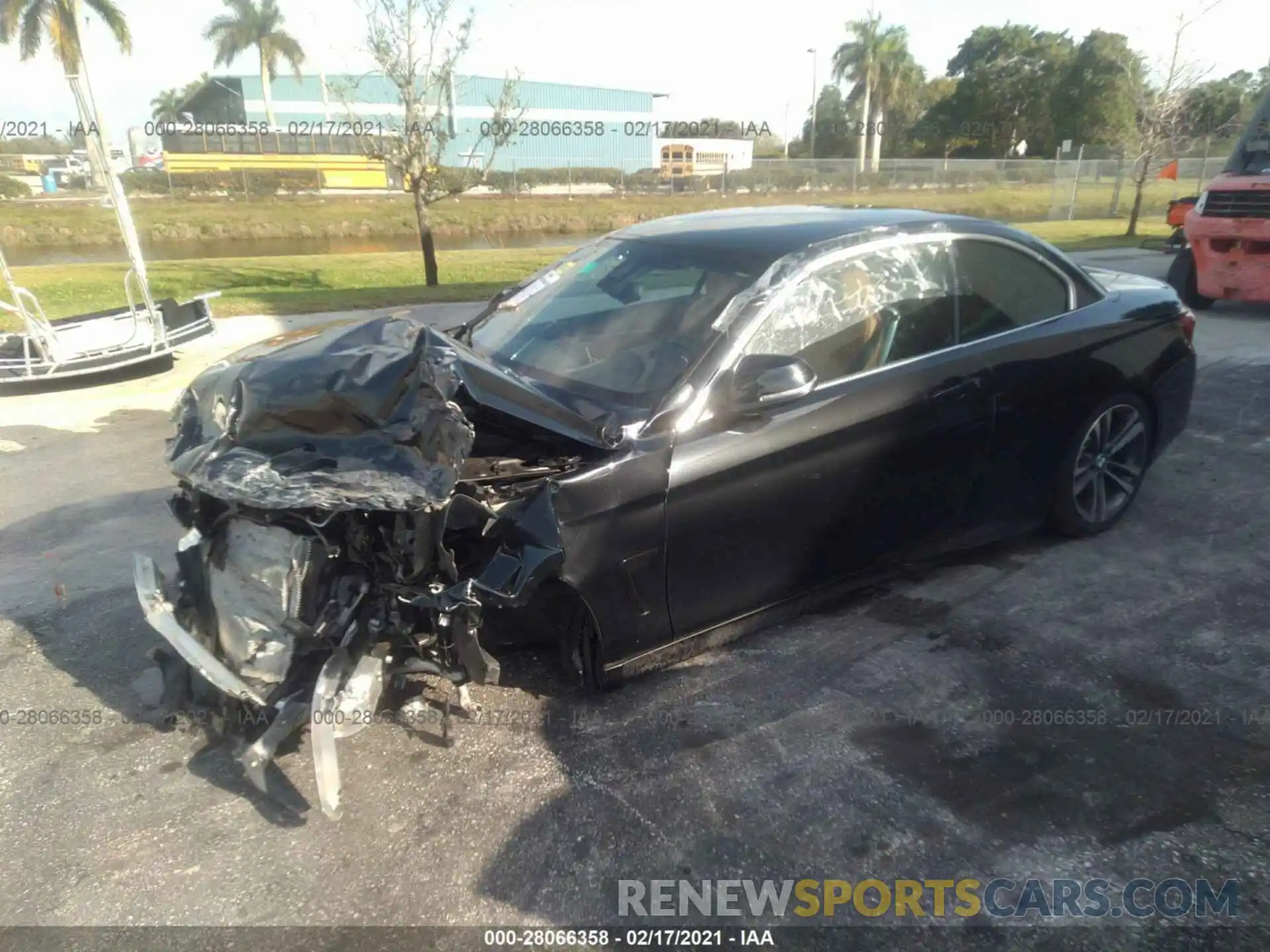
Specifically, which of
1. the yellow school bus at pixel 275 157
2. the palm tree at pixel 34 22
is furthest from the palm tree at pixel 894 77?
the palm tree at pixel 34 22

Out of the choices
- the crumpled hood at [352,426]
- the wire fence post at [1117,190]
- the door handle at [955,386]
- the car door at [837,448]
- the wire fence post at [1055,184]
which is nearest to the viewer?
the crumpled hood at [352,426]

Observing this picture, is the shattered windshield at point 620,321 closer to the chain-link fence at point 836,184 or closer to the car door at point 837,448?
the car door at point 837,448

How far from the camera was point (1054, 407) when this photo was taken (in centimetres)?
415

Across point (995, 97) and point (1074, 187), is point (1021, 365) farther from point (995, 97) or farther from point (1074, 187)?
point (995, 97)

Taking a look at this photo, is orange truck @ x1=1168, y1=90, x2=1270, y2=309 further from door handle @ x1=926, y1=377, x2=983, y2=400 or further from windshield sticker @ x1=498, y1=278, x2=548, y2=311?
windshield sticker @ x1=498, y1=278, x2=548, y2=311

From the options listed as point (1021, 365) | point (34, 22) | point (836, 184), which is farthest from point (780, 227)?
point (836, 184)

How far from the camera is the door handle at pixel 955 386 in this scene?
370 centimetres

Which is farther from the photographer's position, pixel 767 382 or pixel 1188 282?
pixel 1188 282

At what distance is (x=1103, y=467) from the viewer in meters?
4.55

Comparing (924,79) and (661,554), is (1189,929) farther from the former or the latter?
(924,79)

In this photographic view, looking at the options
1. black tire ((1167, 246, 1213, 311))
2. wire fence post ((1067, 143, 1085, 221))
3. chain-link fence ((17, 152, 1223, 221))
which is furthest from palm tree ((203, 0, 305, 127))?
black tire ((1167, 246, 1213, 311))

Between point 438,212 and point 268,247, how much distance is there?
6.32 meters

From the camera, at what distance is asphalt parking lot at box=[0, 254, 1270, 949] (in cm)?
254

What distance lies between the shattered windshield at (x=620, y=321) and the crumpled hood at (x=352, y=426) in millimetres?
359
